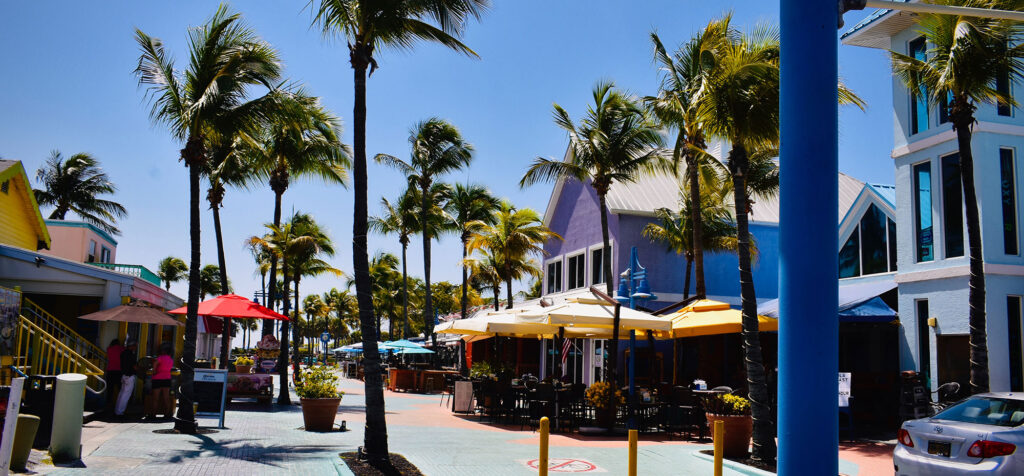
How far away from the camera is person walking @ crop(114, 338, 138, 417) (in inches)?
597

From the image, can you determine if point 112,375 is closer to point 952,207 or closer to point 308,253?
point 308,253

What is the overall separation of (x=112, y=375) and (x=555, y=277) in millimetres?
19029

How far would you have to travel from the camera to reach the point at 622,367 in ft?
83.3

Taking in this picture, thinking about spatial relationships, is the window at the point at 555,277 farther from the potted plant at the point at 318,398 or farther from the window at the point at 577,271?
the potted plant at the point at 318,398

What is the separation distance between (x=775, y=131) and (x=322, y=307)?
3712 inches

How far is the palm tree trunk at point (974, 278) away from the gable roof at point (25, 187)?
22898 mm

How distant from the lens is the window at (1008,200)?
1498 cm

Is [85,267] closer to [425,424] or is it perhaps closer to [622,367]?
[425,424]

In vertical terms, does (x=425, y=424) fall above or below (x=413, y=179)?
below

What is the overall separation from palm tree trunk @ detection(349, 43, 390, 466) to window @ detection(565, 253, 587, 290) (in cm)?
1837

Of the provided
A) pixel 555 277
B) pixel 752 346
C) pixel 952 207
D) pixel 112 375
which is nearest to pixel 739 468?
pixel 752 346

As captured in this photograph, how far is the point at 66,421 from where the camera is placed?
969 centimetres

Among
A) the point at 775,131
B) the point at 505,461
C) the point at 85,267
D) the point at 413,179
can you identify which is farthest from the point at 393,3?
the point at 413,179

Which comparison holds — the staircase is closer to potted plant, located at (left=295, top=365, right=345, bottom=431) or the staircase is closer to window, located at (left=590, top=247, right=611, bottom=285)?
potted plant, located at (left=295, top=365, right=345, bottom=431)
